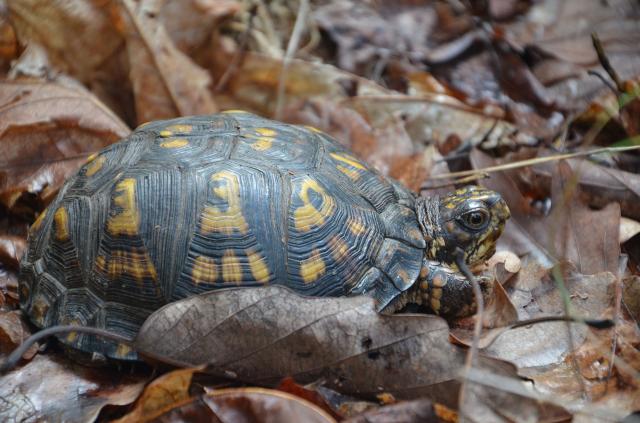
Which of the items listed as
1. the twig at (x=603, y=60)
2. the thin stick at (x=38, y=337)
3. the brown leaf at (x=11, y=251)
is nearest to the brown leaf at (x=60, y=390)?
the thin stick at (x=38, y=337)

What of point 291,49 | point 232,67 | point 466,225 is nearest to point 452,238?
point 466,225

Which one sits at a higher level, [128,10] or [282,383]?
[128,10]

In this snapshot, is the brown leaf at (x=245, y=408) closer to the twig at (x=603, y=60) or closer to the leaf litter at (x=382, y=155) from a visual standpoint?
the leaf litter at (x=382, y=155)

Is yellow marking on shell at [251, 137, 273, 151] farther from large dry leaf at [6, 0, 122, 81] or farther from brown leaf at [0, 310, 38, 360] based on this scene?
large dry leaf at [6, 0, 122, 81]

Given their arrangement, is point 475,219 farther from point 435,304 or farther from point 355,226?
point 355,226

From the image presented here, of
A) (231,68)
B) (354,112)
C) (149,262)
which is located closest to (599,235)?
(354,112)

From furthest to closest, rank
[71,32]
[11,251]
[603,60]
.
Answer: [71,32] → [603,60] → [11,251]

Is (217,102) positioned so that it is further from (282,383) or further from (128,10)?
(282,383)
